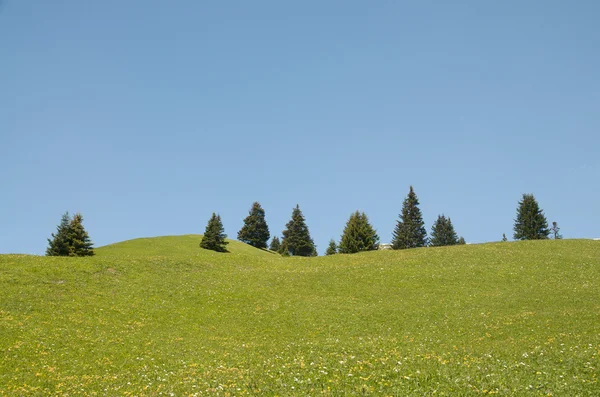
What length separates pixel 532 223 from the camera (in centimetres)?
10619

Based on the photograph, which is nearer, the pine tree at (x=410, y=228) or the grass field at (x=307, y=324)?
the grass field at (x=307, y=324)

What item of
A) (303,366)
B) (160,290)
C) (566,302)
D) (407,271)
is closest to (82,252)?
(160,290)

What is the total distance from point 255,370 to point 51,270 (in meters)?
31.7

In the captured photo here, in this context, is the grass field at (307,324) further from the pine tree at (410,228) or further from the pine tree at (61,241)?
the pine tree at (410,228)

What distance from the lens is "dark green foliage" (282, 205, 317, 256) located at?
112 metres

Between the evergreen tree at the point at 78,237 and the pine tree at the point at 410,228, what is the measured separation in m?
69.0

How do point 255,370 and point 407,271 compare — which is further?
point 407,271

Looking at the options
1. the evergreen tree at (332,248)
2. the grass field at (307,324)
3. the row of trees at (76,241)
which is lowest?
the grass field at (307,324)

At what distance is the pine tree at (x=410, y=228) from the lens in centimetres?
10900

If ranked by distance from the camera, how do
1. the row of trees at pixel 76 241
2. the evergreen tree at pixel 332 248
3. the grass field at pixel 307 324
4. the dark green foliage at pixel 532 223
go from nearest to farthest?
the grass field at pixel 307 324
the row of trees at pixel 76 241
the dark green foliage at pixel 532 223
the evergreen tree at pixel 332 248

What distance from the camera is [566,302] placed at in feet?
120

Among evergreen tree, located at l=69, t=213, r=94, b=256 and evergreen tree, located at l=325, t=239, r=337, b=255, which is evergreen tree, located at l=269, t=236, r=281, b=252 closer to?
evergreen tree, located at l=325, t=239, r=337, b=255

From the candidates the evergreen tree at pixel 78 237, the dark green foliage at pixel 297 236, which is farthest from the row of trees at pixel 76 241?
the dark green foliage at pixel 297 236

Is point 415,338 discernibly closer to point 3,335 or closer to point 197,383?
point 197,383
